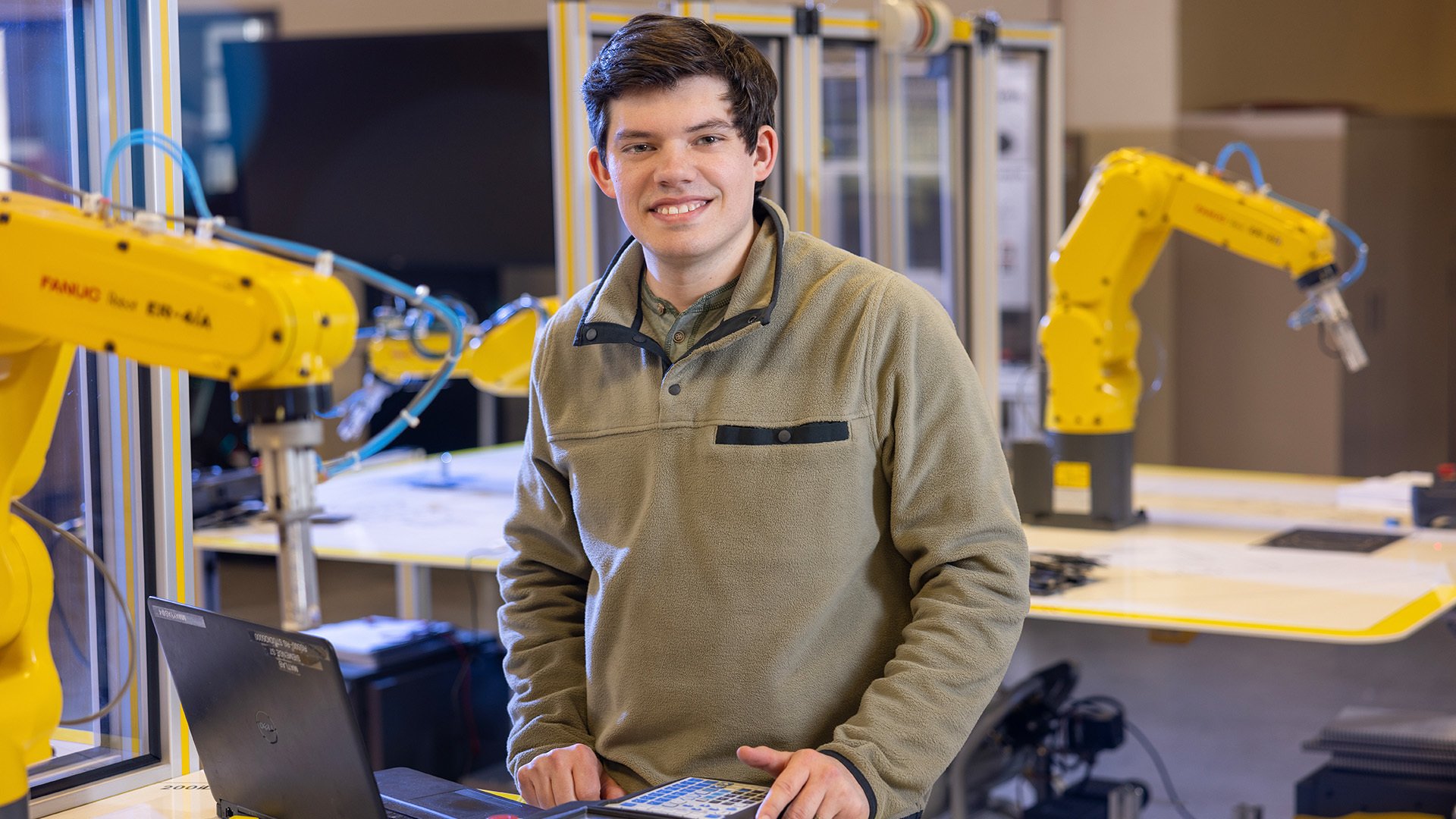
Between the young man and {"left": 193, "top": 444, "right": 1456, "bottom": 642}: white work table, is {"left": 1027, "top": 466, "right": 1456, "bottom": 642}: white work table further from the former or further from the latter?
the young man

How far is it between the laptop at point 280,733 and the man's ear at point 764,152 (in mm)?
674

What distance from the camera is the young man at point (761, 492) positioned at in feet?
4.76

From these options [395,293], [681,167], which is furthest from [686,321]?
[395,293]

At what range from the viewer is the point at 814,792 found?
135cm

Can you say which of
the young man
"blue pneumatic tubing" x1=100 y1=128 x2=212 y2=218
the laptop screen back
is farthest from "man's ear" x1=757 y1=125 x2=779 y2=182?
the laptop screen back

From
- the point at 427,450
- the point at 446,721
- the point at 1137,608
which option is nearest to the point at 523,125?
the point at 427,450

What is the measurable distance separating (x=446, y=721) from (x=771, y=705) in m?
2.02

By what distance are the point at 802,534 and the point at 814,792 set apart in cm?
25

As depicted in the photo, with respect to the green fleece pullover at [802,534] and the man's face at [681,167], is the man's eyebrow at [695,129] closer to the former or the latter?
the man's face at [681,167]

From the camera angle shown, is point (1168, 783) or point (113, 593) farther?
point (1168, 783)

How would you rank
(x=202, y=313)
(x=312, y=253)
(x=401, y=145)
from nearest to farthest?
(x=202, y=313), (x=312, y=253), (x=401, y=145)

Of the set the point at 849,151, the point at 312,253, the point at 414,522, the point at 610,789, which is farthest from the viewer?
the point at 849,151

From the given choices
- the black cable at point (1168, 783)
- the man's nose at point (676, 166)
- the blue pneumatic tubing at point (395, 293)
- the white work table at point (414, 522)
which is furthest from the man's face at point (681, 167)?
the black cable at point (1168, 783)

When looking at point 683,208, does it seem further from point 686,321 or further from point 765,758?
point 765,758
